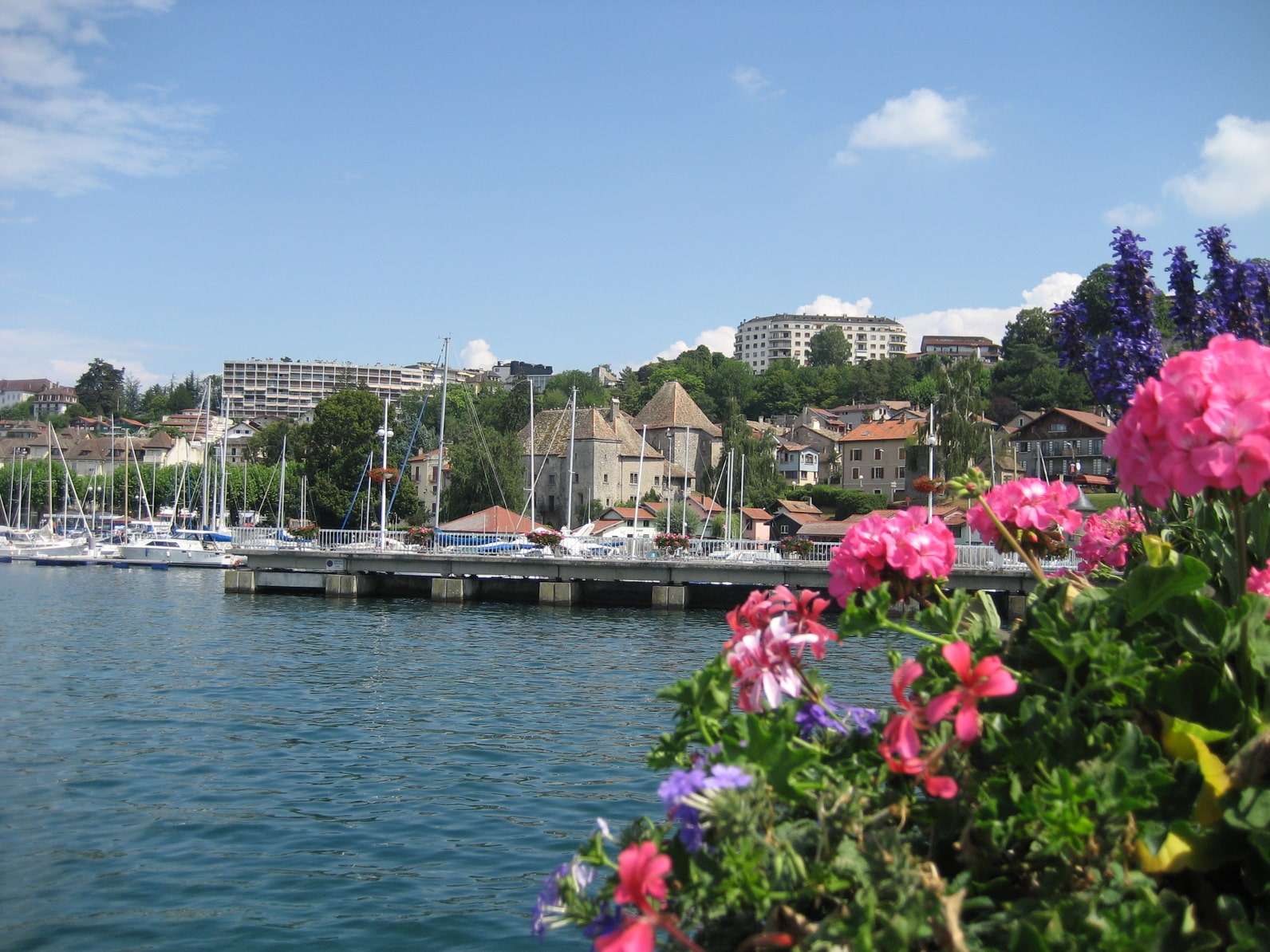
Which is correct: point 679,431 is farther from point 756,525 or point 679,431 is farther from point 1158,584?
point 1158,584

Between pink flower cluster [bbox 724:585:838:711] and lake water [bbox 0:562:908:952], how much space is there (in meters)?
4.61

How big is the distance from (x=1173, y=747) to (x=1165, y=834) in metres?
0.25

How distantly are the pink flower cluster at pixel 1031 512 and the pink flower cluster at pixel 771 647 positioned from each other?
0.95 meters

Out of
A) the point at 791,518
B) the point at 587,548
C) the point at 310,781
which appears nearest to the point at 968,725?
the point at 310,781

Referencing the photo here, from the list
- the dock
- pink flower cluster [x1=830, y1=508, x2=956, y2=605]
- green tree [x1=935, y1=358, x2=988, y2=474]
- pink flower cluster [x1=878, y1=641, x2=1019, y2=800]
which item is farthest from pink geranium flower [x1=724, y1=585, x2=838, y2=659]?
green tree [x1=935, y1=358, x2=988, y2=474]

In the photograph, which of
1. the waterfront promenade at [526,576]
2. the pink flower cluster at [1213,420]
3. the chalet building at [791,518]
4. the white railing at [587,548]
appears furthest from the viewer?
the chalet building at [791,518]

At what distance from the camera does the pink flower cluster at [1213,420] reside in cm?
254

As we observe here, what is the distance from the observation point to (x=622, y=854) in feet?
7.98

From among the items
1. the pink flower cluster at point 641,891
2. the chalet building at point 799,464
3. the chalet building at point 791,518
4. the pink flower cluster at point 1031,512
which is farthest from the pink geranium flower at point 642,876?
the chalet building at point 799,464

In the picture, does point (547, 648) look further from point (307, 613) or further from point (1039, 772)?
point (1039, 772)

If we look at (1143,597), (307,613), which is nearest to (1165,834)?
(1143,597)

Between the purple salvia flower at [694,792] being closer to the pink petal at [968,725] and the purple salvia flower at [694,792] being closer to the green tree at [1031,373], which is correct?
the pink petal at [968,725]

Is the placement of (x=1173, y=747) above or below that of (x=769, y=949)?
above

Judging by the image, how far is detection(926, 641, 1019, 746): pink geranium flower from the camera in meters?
2.60
